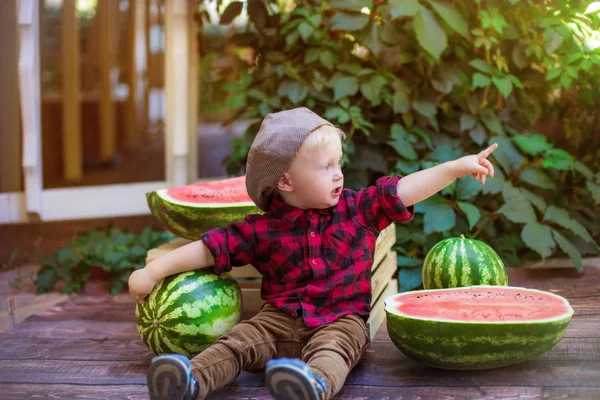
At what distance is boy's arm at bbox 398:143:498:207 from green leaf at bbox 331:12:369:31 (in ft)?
4.27

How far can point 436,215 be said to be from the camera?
367cm

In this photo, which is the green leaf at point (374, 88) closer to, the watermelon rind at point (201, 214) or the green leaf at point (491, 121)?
the green leaf at point (491, 121)

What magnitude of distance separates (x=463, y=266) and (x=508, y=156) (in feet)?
3.50

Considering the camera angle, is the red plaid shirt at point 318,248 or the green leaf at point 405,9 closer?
the red plaid shirt at point 318,248

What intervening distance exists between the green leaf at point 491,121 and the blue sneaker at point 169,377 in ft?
7.49

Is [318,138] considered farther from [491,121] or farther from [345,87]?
[491,121]

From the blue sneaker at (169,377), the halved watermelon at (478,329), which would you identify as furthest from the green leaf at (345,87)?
the blue sneaker at (169,377)

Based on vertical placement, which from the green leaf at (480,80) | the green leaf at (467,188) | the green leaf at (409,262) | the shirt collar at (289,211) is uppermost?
the green leaf at (480,80)

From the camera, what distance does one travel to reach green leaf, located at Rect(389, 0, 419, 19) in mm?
3646

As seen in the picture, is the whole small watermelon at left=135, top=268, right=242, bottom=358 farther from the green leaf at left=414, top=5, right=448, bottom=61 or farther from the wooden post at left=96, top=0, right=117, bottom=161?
the wooden post at left=96, top=0, right=117, bottom=161

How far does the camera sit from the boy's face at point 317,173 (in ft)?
8.77

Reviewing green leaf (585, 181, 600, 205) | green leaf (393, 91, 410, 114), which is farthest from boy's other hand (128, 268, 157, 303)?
green leaf (585, 181, 600, 205)

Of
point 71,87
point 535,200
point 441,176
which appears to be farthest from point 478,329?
point 71,87

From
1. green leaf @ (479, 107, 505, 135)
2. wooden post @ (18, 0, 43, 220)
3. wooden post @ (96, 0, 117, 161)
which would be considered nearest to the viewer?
green leaf @ (479, 107, 505, 135)
